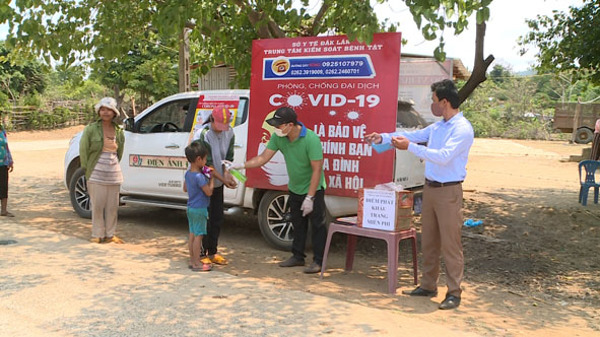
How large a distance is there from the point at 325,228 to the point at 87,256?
8.12ft

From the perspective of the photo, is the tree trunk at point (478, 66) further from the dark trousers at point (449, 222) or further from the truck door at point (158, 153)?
the truck door at point (158, 153)

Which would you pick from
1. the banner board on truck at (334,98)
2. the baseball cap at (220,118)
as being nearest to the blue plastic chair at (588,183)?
the banner board on truck at (334,98)

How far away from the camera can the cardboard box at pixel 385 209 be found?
207 inches

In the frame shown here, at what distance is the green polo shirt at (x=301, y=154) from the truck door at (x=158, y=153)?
2014mm

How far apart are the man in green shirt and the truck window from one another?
7.24ft

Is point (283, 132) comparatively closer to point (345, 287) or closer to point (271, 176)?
point (271, 176)

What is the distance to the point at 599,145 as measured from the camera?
11.4 meters

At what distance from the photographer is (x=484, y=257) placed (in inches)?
265

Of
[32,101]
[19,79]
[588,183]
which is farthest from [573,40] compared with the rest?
[19,79]

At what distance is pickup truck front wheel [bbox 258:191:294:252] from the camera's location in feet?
22.3

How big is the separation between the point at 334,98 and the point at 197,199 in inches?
70.2

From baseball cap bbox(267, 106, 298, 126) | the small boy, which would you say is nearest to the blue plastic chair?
baseball cap bbox(267, 106, 298, 126)

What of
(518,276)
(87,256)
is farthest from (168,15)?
(518,276)

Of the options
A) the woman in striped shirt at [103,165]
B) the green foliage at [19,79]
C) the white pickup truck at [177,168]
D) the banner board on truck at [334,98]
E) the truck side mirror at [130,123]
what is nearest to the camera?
the banner board on truck at [334,98]
